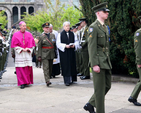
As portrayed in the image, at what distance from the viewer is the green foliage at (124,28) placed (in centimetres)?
930

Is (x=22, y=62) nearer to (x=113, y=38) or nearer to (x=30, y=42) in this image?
(x=30, y=42)

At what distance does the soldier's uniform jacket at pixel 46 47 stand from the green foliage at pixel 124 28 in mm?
2014

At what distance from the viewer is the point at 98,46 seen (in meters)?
5.09

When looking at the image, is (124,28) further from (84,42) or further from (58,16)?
(58,16)

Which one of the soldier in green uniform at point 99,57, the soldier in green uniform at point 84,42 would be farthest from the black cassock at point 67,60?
the soldier in green uniform at point 99,57

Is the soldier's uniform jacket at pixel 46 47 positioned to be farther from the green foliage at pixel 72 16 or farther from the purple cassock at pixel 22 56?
the green foliage at pixel 72 16

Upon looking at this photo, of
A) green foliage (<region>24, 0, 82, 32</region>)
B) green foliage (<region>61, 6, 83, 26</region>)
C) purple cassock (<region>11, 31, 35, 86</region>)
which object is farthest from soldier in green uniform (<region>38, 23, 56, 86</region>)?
green foliage (<region>61, 6, 83, 26</region>)

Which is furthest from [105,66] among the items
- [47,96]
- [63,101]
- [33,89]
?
[33,89]

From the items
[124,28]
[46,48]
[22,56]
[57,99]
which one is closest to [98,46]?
[57,99]

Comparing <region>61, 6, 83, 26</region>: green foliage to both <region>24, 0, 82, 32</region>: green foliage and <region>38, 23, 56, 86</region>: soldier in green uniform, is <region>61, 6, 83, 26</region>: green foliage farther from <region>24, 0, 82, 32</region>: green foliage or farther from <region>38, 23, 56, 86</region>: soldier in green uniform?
<region>38, 23, 56, 86</region>: soldier in green uniform

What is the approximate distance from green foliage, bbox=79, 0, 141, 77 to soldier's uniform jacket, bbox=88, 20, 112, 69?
4254 millimetres

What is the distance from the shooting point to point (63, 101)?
7086 mm

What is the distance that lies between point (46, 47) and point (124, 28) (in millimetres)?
2720

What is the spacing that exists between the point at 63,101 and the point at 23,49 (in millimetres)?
3179
